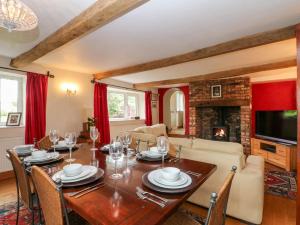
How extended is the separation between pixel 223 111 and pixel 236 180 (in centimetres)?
408

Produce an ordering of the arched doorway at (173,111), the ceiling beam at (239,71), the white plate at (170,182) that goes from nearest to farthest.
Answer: the white plate at (170,182)
the ceiling beam at (239,71)
the arched doorway at (173,111)

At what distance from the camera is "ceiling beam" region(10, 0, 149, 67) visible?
1483mm

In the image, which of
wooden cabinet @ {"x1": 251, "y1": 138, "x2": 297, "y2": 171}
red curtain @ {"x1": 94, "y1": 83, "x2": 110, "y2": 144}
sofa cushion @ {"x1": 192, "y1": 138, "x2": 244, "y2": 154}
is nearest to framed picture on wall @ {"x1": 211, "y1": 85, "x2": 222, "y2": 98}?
wooden cabinet @ {"x1": 251, "y1": 138, "x2": 297, "y2": 171}

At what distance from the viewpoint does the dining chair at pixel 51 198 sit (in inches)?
37.4

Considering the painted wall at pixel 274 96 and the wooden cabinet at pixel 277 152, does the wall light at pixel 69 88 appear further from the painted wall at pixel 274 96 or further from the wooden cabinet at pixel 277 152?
the painted wall at pixel 274 96

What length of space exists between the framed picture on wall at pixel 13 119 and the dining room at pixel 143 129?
0.02 meters

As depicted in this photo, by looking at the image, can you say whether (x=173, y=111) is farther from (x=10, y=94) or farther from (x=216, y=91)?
(x=10, y=94)

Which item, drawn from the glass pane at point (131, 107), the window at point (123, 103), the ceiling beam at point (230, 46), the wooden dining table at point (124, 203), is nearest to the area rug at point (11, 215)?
the wooden dining table at point (124, 203)

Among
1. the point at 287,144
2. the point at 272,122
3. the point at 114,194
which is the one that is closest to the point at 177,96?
the point at 272,122

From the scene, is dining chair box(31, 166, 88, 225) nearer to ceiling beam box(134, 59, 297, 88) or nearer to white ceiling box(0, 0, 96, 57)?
white ceiling box(0, 0, 96, 57)

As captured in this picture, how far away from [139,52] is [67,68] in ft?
6.34

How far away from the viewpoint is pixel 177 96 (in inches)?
342

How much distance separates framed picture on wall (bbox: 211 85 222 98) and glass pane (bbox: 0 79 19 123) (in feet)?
16.8

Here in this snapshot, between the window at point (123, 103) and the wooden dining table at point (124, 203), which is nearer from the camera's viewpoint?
the wooden dining table at point (124, 203)
